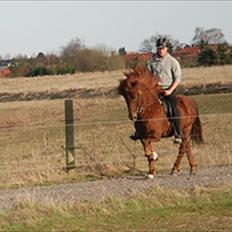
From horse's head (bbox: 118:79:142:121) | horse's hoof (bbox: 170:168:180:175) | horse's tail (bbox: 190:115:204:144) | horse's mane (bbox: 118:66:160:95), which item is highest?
horse's mane (bbox: 118:66:160:95)

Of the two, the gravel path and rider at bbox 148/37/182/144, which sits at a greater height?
rider at bbox 148/37/182/144

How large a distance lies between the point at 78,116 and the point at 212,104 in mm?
6816

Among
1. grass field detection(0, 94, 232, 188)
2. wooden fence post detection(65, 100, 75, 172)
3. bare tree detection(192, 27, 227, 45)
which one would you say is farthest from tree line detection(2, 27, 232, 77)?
wooden fence post detection(65, 100, 75, 172)

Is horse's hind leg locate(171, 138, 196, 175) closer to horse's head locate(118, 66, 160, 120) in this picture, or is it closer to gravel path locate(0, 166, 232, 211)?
gravel path locate(0, 166, 232, 211)

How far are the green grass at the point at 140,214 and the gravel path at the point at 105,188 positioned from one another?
58cm

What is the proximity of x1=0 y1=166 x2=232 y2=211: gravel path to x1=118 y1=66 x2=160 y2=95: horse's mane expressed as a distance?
1.68 metres

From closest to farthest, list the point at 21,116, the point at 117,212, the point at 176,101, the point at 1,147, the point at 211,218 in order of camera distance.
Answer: the point at 211,218 < the point at 117,212 < the point at 176,101 < the point at 1,147 < the point at 21,116

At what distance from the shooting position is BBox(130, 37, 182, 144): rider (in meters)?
13.6

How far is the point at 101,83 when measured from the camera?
61.1m

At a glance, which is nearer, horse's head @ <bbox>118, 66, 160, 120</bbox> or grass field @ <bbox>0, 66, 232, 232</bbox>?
grass field @ <bbox>0, 66, 232, 232</bbox>

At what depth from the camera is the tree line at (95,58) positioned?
257 ft

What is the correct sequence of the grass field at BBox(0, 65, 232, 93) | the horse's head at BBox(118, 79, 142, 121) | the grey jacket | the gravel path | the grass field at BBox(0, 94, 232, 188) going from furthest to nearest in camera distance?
the grass field at BBox(0, 65, 232, 93)
the grass field at BBox(0, 94, 232, 188)
the grey jacket
the horse's head at BBox(118, 79, 142, 121)
the gravel path

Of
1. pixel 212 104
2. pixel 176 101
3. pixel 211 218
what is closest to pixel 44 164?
pixel 176 101

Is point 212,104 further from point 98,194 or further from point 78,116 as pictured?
point 98,194
